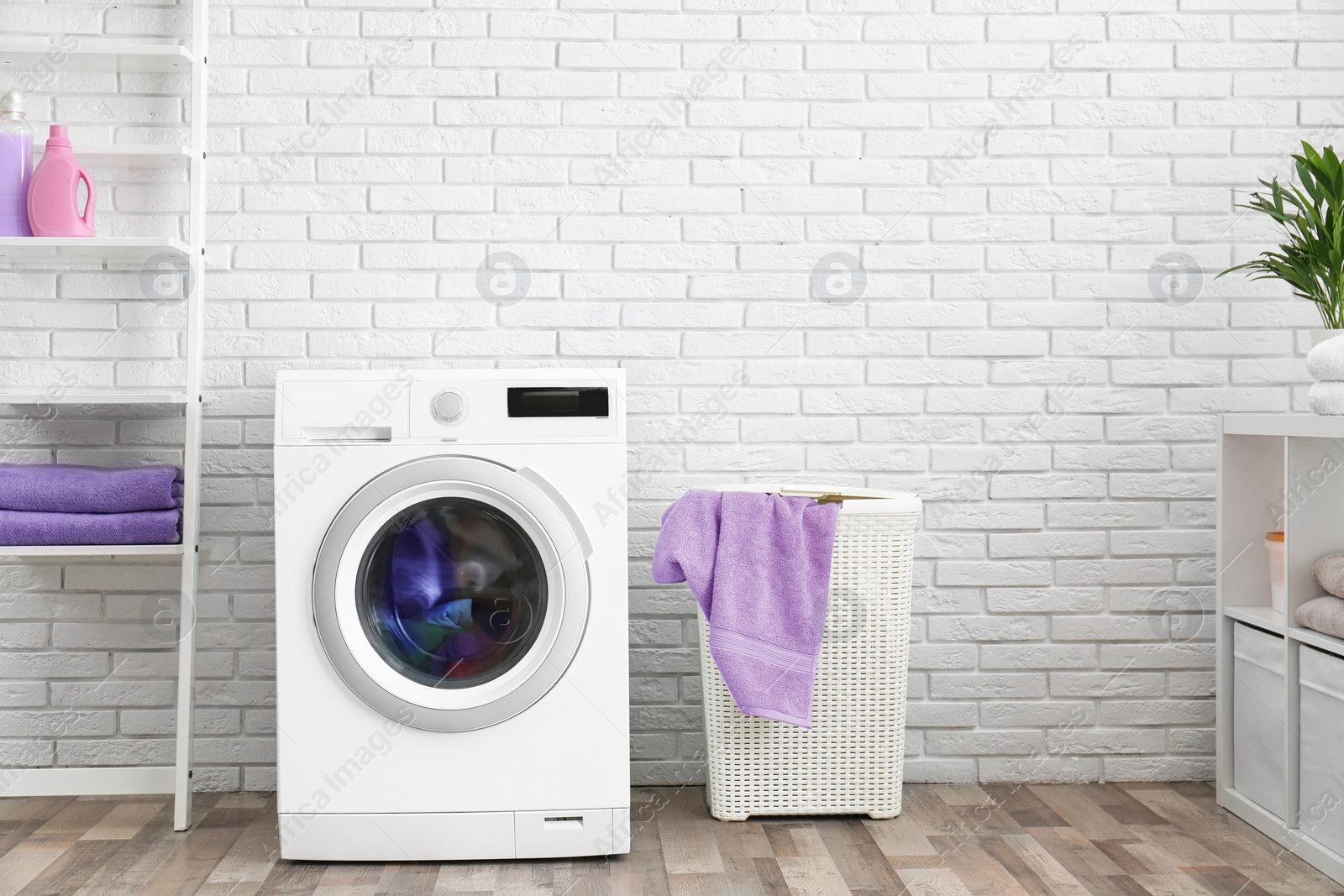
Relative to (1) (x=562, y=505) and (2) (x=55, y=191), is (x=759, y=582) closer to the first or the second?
(1) (x=562, y=505)

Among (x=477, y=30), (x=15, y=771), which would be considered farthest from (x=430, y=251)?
(x=15, y=771)

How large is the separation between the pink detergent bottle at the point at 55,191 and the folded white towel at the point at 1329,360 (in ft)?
7.76

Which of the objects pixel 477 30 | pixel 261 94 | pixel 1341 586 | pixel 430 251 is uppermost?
pixel 477 30

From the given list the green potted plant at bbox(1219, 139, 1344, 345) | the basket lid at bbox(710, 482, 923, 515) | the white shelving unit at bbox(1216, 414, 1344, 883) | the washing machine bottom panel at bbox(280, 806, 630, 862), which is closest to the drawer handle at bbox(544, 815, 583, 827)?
the washing machine bottom panel at bbox(280, 806, 630, 862)

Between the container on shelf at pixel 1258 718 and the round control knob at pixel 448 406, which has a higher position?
the round control knob at pixel 448 406

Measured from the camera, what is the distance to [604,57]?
2191 mm

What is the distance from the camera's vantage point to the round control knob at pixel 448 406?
5.87 ft

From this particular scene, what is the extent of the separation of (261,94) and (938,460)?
1687 mm

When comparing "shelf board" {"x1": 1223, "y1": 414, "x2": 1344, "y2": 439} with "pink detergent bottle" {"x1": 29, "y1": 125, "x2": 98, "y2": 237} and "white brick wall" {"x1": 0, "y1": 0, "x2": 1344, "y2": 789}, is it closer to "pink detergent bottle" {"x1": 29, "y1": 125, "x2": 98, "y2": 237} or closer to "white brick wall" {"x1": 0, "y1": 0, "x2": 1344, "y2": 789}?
"white brick wall" {"x1": 0, "y1": 0, "x2": 1344, "y2": 789}

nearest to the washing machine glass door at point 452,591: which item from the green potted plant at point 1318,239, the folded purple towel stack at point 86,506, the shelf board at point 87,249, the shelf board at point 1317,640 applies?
the folded purple towel stack at point 86,506

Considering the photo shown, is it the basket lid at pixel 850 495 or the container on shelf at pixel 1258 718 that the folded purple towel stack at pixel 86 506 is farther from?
the container on shelf at pixel 1258 718

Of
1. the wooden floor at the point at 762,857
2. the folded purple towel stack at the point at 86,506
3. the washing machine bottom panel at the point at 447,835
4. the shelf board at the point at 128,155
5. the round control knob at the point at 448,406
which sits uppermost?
the shelf board at the point at 128,155

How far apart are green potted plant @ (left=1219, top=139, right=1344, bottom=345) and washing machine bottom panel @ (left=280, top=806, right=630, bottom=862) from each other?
1645mm

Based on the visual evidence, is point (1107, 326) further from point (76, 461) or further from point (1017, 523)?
point (76, 461)
